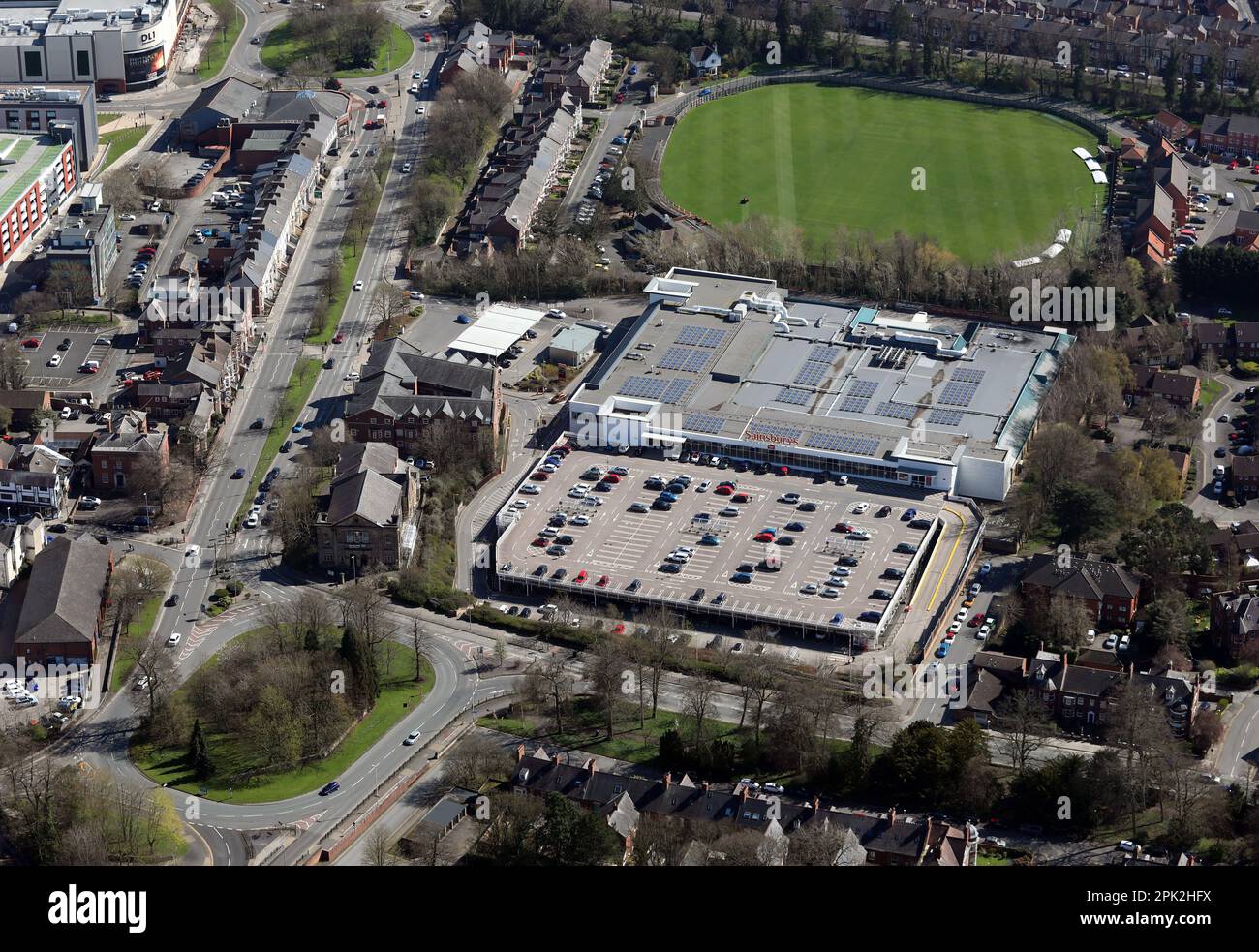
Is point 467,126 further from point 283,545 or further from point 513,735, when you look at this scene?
point 513,735

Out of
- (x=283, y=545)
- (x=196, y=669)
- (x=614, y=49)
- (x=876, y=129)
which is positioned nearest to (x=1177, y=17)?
(x=876, y=129)

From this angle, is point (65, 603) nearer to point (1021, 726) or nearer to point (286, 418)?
point (286, 418)

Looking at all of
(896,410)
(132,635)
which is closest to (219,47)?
(896,410)

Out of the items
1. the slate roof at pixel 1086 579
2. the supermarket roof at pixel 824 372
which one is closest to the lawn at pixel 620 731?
the slate roof at pixel 1086 579

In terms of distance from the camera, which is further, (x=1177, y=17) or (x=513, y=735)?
(x=1177, y=17)

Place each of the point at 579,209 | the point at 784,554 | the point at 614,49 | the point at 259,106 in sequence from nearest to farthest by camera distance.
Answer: the point at 784,554
the point at 579,209
the point at 259,106
the point at 614,49

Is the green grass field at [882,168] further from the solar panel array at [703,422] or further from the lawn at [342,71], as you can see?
the lawn at [342,71]

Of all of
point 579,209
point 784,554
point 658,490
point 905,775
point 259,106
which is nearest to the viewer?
point 905,775
